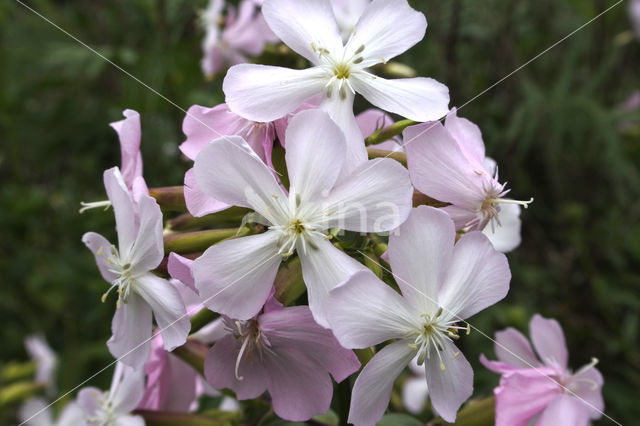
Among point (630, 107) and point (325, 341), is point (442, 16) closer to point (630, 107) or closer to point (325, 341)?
point (630, 107)

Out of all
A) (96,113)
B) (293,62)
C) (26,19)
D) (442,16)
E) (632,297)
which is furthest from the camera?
(26,19)

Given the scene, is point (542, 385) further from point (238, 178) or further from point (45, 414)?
point (45, 414)

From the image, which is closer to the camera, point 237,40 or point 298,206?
point 298,206

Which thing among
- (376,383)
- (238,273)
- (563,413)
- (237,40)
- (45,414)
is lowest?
(45,414)

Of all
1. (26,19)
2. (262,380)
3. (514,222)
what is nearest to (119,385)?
(262,380)

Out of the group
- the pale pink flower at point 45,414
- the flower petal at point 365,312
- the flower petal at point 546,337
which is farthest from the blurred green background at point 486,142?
the flower petal at point 365,312

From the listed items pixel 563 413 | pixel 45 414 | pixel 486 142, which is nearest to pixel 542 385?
pixel 563 413

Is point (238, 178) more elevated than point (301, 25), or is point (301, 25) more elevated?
point (301, 25)
